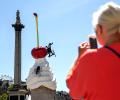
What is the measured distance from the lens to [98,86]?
7.98 feet

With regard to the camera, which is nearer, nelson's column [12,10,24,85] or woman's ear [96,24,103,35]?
woman's ear [96,24,103,35]

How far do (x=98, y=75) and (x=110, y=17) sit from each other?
0.97 ft

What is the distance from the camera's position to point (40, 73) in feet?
30.5

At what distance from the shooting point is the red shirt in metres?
2.42

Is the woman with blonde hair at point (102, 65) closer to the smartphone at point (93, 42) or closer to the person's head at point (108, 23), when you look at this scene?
the person's head at point (108, 23)

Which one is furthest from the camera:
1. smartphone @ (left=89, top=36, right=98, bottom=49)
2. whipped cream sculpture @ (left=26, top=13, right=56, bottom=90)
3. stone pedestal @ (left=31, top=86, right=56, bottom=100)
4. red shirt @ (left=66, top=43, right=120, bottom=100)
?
stone pedestal @ (left=31, top=86, right=56, bottom=100)

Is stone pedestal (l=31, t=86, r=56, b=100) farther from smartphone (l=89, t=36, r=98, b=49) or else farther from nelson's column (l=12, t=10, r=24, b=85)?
nelson's column (l=12, t=10, r=24, b=85)

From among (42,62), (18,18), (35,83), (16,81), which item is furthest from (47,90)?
(18,18)

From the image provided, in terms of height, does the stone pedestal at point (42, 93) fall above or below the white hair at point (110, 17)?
above

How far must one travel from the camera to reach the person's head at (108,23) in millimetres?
2447

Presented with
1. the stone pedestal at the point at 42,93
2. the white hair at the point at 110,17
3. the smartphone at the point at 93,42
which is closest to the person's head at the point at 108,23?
the white hair at the point at 110,17

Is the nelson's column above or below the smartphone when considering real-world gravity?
above

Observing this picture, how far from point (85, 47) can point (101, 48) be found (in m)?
0.21

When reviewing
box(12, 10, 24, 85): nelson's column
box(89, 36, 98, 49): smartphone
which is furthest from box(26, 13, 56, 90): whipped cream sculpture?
box(12, 10, 24, 85): nelson's column
